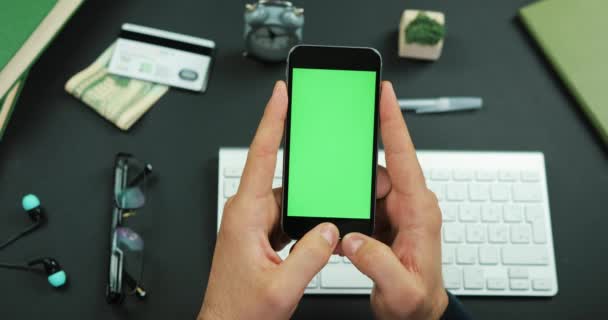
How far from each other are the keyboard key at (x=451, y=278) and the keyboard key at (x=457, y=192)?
0.11 metres

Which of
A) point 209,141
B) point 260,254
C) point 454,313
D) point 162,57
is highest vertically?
point 162,57

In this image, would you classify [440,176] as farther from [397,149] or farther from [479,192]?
[397,149]

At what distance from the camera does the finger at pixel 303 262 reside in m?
0.58

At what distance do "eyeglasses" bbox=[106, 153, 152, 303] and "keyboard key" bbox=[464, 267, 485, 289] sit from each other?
0.49m

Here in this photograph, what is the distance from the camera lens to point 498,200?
2.69 ft

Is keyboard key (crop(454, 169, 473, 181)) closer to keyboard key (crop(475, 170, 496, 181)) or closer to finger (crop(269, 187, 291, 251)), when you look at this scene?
keyboard key (crop(475, 170, 496, 181))

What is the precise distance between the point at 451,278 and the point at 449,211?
0.10m

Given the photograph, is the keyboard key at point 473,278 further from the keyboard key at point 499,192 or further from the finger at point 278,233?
the finger at point 278,233

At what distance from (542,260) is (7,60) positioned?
0.84m

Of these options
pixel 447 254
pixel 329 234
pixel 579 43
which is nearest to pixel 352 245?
pixel 329 234

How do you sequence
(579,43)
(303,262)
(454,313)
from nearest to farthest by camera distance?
(303,262) → (454,313) → (579,43)

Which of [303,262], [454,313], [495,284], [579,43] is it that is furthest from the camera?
[579,43]

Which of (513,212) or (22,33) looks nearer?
(22,33)

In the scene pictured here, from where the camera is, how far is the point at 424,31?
854mm
